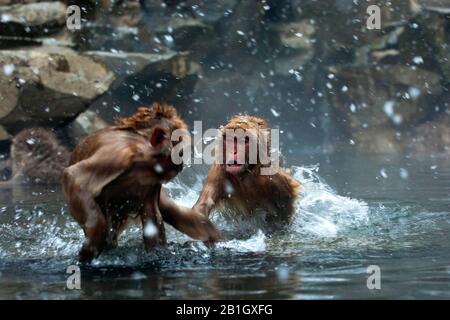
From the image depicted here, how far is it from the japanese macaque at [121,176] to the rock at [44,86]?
5.54m

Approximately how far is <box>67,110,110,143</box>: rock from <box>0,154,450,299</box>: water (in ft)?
10.2

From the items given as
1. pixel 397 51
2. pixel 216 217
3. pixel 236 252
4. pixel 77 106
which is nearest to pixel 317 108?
pixel 397 51

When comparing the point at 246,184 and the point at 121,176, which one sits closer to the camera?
the point at 121,176

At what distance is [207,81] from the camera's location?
45.7 feet

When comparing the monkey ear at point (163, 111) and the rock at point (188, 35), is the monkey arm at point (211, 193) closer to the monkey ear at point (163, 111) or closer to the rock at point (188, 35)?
the monkey ear at point (163, 111)

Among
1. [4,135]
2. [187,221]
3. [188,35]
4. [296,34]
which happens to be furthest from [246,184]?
[296,34]

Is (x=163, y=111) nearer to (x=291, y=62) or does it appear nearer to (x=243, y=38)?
(x=243, y=38)

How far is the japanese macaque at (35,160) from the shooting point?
29.4 ft

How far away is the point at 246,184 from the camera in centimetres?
515

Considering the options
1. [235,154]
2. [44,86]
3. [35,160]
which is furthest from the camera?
[44,86]

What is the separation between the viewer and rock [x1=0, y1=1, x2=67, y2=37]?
968cm

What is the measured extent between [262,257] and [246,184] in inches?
40.4

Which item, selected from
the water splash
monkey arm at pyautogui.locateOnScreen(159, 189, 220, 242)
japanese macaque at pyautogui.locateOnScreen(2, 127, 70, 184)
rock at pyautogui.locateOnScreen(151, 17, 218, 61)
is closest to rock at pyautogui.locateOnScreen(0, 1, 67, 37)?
japanese macaque at pyautogui.locateOnScreen(2, 127, 70, 184)

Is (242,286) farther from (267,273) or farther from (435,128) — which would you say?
(435,128)
